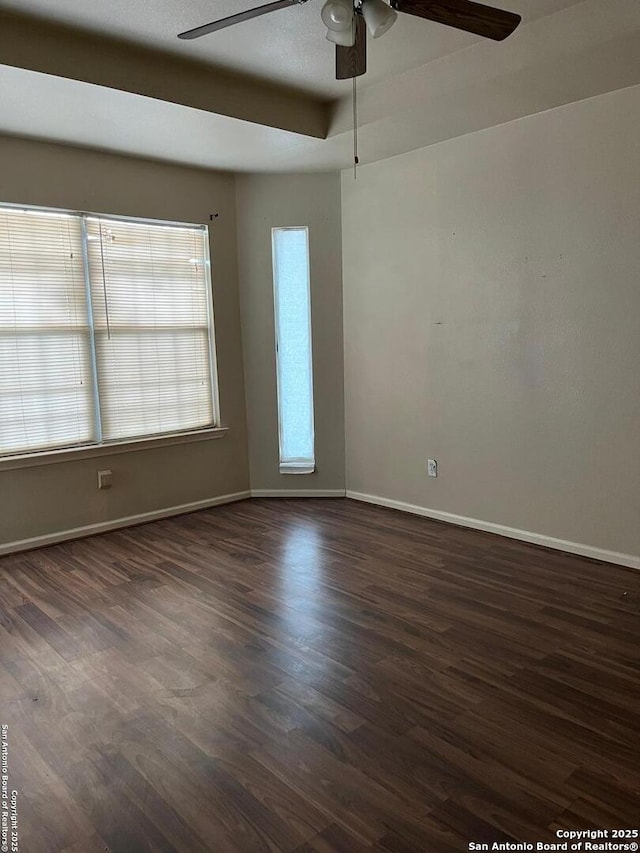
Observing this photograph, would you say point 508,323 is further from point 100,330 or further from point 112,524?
point 112,524

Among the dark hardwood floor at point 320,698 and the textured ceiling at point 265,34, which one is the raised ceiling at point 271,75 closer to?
the textured ceiling at point 265,34

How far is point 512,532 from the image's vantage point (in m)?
3.97

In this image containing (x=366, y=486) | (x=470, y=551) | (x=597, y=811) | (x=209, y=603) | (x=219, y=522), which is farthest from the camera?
(x=366, y=486)

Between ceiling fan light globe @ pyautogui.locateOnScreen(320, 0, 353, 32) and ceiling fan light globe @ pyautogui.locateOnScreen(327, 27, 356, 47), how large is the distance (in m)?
0.04

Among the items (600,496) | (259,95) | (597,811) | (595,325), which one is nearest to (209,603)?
(597,811)

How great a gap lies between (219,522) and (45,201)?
2480mm

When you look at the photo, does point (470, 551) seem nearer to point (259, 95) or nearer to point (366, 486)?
point (366, 486)

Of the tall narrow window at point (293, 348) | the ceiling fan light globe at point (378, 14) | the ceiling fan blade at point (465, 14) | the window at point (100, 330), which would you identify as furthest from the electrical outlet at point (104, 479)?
the ceiling fan blade at point (465, 14)

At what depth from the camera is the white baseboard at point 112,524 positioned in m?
4.00

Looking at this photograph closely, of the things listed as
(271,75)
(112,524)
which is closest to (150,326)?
(112,524)

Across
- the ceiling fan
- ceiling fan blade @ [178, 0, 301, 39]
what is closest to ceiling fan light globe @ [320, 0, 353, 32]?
the ceiling fan

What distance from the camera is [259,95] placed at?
360cm

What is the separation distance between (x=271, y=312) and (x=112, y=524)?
205 centimetres

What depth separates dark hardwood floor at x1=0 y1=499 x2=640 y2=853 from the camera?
1714 millimetres
